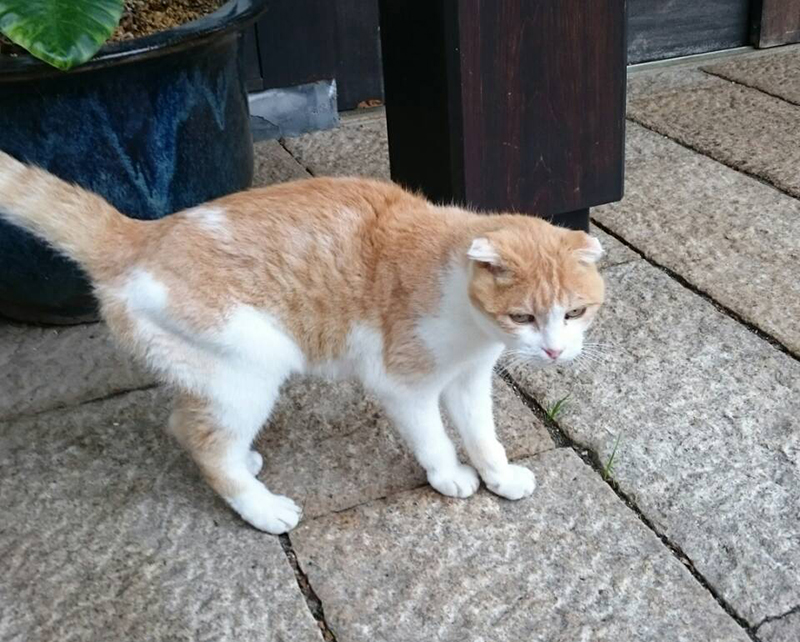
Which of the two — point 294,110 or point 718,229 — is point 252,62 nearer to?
point 294,110

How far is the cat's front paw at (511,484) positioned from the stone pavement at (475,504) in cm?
3

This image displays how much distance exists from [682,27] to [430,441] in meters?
3.17

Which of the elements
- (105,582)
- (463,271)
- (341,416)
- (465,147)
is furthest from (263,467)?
(465,147)

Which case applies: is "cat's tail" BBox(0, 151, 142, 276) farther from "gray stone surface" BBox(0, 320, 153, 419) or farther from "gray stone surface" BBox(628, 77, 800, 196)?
"gray stone surface" BBox(628, 77, 800, 196)

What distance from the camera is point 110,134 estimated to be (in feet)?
7.66

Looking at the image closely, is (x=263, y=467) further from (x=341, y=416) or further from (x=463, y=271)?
(x=463, y=271)

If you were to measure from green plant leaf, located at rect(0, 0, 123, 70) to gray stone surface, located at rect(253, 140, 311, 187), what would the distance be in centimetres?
125

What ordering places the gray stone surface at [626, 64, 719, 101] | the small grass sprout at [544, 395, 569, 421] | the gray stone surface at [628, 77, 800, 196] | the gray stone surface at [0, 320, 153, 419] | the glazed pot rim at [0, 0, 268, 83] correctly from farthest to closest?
1. the gray stone surface at [626, 64, 719, 101]
2. the gray stone surface at [628, 77, 800, 196]
3. the gray stone surface at [0, 320, 153, 419]
4. the small grass sprout at [544, 395, 569, 421]
5. the glazed pot rim at [0, 0, 268, 83]

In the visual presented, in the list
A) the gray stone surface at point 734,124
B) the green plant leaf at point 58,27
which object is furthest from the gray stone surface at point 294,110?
the green plant leaf at point 58,27

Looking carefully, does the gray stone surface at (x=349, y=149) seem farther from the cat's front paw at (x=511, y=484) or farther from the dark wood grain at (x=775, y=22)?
the dark wood grain at (x=775, y=22)

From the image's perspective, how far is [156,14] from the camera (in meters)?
2.58

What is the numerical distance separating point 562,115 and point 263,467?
130 cm

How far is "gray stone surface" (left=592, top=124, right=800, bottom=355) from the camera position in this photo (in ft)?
8.51

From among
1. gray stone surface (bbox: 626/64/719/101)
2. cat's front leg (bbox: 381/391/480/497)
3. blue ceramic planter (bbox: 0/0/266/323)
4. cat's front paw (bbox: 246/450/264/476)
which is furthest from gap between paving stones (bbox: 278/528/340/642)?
gray stone surface (bbox: 626/64/719/101)
